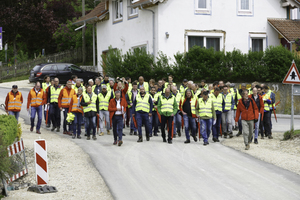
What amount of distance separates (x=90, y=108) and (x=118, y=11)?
52.7 feet

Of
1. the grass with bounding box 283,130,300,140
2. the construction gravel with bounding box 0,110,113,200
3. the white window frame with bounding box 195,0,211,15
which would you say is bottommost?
the construction gravel with bounding box 0,110,113,200

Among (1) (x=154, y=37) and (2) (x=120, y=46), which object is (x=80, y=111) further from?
(2) (x=120, y=46)

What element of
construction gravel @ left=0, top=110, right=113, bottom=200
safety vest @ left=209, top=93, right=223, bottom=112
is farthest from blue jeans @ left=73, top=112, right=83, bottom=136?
safety vest @ left=209, top=93, right=223, bottom=112

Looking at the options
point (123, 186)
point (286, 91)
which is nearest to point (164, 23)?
point (286, 91)

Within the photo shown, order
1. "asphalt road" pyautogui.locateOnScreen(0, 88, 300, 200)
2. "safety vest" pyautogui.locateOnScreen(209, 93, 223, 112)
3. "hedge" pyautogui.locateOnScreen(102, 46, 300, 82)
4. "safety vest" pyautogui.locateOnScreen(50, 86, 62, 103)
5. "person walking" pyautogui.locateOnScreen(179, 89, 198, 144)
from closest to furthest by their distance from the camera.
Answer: "asphalt road" pyautogui.locateOnScreen(0, 88, 300, 200) < "person walking" pyautogui.locateOnScreen(179, 89, 198, 144) < "safety vest" pyautogui.locateOnScreen(209, 93, 223, 112) < "safety vest" pyautogui.locateOnScreen(50, 86, 62, 103) < "hedge" pyautogui.locateOnScreen(102, 46, 300, 82)

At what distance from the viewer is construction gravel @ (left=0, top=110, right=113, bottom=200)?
9.22 metres

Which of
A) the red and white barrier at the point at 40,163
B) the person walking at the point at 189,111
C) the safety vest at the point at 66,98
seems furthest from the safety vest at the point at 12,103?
the red and white barrier at the point at 40,163

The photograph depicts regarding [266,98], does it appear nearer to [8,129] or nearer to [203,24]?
[8,129]

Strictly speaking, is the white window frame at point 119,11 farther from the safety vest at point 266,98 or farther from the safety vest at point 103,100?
the safety vest at point 266,98

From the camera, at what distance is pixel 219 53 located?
24672mm

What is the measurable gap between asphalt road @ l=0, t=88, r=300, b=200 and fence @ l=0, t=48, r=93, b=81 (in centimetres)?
2926

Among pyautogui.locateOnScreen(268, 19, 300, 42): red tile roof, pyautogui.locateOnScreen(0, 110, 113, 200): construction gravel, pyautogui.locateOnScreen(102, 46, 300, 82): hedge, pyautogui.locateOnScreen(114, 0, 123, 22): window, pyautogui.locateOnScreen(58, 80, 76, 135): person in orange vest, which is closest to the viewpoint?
pyautogui.locateOnScreen(0, 110, 113, 200): construction gravel

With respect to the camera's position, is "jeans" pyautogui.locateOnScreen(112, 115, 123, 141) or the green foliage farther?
"jeans" pyautogui.locateOnScreen(112, 115, 123, 141)

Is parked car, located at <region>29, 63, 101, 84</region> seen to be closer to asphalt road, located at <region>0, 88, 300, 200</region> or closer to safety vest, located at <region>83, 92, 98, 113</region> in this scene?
safety vest, located at <region>83, 92, 98, 113</region>
